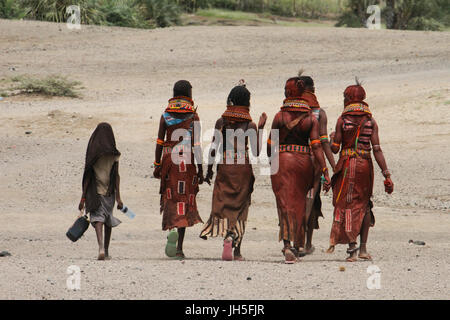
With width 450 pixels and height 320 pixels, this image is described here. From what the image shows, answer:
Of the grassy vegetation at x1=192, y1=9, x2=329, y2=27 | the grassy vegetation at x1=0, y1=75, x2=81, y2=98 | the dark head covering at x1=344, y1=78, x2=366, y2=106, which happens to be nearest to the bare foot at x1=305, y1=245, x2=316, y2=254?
the dark head covering at x1=344, y1=78, x2=366, y2=106

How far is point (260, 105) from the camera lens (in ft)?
70.0

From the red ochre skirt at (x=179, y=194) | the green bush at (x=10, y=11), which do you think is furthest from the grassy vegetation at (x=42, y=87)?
the red ochre skirt at (x=179, y=194)

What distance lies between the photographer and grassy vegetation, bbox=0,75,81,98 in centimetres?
2241

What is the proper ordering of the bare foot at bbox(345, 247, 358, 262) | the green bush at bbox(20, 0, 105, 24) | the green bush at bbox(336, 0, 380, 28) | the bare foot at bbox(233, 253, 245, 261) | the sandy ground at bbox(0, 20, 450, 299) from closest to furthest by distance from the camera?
the sandy ground at bbox(0, 20, 450, 299) → the bare foot at bbox(345, 247, 358, 262) → the bare foot at bbox(233, 253, 245, 261) → the green bush at bbox(20, 0, 105, 24) → the green bush at bbox(336, 0, 380, 28)

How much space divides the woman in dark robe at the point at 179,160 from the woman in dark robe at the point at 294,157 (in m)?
0.83

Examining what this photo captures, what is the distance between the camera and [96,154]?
8438mm

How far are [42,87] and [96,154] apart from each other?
14501 millimetres

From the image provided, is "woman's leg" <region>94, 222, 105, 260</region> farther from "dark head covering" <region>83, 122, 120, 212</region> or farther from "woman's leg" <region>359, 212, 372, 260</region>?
"woman's leg" <region>359, 212, 372, 260</region>

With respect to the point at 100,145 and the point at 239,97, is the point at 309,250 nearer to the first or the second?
the point at 239,97

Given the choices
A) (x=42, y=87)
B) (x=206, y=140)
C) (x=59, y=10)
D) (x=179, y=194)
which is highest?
(x=59, y=10)

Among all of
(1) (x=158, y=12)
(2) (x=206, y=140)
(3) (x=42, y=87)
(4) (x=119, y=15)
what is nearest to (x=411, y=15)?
(1) (x=158, y=12)

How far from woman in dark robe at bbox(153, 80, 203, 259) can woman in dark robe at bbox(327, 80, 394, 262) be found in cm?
137

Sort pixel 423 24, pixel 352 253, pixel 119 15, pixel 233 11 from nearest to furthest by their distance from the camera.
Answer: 1. pixel 352 253
2. pixel 119 15
3. pixel 423 24
4. pixel 233 11

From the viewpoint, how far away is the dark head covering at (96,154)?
27.7 feet
